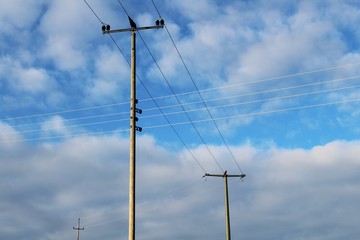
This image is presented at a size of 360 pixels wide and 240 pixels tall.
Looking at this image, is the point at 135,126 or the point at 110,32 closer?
the point at 135,126

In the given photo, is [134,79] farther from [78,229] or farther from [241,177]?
[78,229]

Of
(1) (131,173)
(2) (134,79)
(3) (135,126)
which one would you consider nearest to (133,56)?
(2) (134,79)

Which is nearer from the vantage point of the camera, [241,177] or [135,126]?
[135,126]

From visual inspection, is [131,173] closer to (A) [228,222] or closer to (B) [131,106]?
(B) [131,106]

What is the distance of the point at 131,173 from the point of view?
1875 cm

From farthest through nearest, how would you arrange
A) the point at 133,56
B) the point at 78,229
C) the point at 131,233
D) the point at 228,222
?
the point at 78,229 < the point at 228,222 < the point at 133,56 < the point at 131,233

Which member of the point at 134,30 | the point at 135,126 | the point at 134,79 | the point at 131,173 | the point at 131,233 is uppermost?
the point at 134,30

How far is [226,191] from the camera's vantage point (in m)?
44.6

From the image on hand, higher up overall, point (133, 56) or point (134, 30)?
point (134, 30)

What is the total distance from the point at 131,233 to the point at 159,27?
8.88 metres

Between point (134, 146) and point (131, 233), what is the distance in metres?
3.47

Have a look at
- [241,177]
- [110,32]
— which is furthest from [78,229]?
[110,32]

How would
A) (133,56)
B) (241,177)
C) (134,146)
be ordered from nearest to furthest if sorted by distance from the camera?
(134,146) < (133,56) < (241,177)

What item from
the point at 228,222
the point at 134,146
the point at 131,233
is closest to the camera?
the point at 131,233
